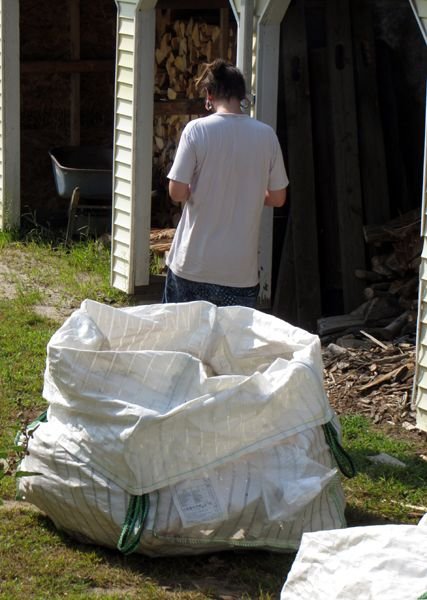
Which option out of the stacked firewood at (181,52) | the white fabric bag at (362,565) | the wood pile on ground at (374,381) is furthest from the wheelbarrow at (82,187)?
the white fabric bag at (362,565)

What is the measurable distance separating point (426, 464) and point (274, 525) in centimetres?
165

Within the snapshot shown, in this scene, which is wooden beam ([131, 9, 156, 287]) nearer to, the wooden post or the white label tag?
the wooden post

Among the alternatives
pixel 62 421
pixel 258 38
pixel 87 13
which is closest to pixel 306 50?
pixel 258 38

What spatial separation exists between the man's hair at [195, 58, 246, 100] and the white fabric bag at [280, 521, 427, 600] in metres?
2.83

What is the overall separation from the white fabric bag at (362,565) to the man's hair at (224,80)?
2.83 m

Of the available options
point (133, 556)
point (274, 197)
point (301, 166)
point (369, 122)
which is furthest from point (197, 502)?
point (369, 122)

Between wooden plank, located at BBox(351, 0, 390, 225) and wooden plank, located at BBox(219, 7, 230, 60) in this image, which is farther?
wooden plank, located at BBox(219, 7, 230, 60)

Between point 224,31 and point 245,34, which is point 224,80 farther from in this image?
point 224,31

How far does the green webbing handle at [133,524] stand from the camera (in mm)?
3939

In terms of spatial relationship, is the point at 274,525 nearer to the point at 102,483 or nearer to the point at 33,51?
the point at 102,483

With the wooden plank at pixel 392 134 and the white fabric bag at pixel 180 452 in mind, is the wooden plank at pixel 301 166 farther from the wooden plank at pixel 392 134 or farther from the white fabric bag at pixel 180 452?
the white fabric bag at pixel 180 452

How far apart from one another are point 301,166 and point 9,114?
13.4ft

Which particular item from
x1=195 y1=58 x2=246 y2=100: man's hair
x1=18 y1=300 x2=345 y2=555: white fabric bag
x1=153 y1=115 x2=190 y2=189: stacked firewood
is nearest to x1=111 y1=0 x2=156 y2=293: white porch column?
x1=153 y1=115 x2=190 y2=189: stacked firewood

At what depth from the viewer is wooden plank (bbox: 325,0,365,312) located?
7.79 m
